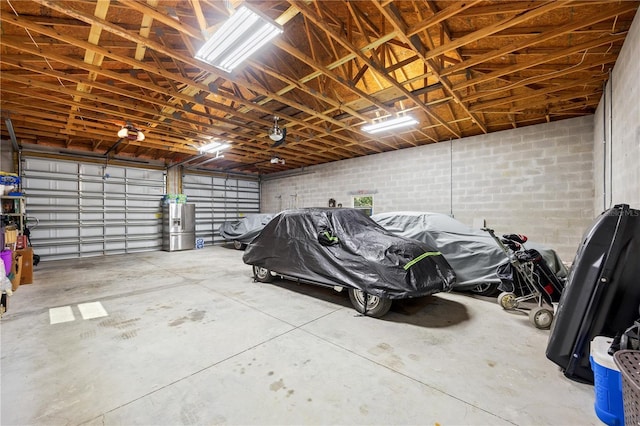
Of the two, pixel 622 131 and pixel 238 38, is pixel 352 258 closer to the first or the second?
pixel 238 38

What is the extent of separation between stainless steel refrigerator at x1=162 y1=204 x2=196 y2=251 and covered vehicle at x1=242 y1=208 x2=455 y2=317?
6047mm

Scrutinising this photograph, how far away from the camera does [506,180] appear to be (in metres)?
6.04

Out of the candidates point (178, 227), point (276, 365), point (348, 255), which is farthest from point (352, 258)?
point (178, 227)

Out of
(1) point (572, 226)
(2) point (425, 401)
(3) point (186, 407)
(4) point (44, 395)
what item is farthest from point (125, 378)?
(1) point (572, 226)

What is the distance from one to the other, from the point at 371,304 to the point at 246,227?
6967mm

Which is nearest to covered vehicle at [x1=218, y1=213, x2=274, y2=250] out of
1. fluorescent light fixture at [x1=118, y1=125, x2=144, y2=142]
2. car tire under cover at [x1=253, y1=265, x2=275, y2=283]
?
car tire under cover at [x1=253, y1=265, x2=275, y2=283]

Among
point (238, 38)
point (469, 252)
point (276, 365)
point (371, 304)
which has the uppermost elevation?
point (238, 38)

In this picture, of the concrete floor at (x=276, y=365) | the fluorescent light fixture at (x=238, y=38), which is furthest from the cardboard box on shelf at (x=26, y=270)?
the fluorescent light fixture at (x=238, y=38)

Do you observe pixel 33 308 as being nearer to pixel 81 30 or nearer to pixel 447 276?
pixel 81 30

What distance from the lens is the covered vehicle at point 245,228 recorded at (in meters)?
8.67

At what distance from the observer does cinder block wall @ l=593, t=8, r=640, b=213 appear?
2.54 metres

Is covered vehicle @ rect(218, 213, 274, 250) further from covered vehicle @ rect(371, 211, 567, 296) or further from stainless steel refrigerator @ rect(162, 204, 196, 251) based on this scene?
covered vehicle @ rect(371, 211, 567, 296)

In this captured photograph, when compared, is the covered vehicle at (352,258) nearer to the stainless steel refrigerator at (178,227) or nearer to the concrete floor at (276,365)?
the concrete floor at (276,365)

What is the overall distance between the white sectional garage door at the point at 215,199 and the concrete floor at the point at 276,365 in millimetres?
7141
